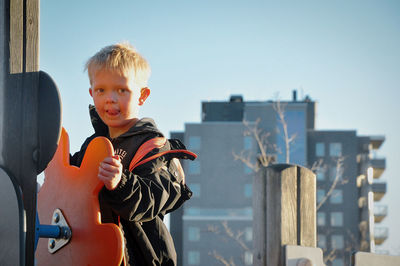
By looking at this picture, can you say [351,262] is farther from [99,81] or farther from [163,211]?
[99,81]

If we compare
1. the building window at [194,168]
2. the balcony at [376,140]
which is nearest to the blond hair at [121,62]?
the building window at [194,168]

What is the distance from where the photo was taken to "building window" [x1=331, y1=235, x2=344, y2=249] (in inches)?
1933

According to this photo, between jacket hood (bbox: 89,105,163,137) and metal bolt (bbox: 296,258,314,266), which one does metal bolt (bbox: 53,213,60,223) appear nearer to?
jacket hood (bbox: 89,105,163,137)

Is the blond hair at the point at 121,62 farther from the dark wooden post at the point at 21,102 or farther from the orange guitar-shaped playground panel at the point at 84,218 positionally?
the dark wooden post at the point at 21,102

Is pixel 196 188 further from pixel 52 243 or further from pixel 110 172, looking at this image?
pixel 110 172

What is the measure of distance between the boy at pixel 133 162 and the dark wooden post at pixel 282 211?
1.65ft

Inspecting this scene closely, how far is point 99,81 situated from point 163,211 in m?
0.55

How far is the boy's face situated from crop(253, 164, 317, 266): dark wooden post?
75 centimetres

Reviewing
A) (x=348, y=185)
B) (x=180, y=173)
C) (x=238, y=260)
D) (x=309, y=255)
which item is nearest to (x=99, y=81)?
(x=180, y=173)

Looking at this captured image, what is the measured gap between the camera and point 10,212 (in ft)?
5.63

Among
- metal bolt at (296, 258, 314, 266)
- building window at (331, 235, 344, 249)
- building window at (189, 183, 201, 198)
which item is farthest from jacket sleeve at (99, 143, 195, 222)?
building window at (331, 235, 344, 249)

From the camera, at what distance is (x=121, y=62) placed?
2424mm

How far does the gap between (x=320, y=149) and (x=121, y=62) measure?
49.7 meters

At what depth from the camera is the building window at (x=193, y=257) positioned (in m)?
45.3
